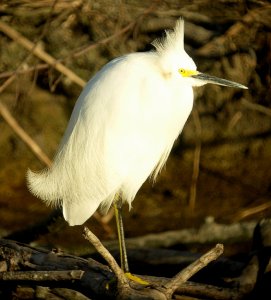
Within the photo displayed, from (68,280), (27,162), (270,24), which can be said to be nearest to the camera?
(68,280)

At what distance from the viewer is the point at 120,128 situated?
10.6 ft

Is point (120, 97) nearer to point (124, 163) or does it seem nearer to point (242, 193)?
point (124, 163)

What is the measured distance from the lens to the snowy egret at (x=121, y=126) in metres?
3.18

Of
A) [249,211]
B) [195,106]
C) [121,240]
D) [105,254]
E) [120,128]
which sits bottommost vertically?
[105,254]

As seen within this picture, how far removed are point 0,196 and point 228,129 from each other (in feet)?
6.15

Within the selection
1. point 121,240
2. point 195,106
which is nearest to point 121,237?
point 121,240

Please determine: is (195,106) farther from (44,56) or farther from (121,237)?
(121,237)

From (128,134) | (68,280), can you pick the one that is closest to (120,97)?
(128,134)

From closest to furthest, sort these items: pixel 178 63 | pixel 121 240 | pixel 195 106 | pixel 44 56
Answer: pixel 178 63 → pixel 121 240 → pixel 44 56 → pixel 195 106

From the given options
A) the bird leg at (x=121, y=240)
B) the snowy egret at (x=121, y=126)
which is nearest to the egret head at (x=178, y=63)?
the snowy egret at (x=121, y=126)

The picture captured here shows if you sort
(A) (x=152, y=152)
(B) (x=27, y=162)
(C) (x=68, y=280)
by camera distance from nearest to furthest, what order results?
(C) (x=68, y=280), (A) (x=152, y=152), (B) (x=27, y=162)

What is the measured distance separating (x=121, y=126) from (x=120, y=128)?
10 mm

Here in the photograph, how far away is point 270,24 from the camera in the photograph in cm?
553

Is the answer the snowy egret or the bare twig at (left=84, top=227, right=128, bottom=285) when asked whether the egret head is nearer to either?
Result: the snowy egret
